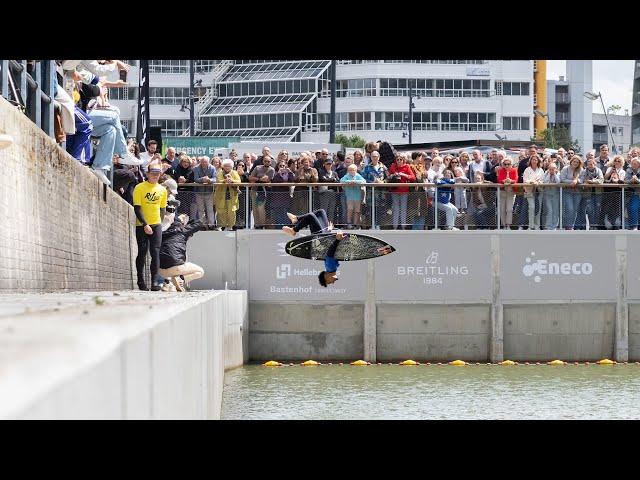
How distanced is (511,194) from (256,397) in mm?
10643

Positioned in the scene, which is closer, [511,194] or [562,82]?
[511,194]

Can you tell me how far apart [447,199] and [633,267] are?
4731 millimetres

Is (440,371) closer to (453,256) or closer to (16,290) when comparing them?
(453,256)

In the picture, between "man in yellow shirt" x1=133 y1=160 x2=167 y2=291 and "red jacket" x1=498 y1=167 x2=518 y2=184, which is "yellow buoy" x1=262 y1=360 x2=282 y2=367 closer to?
"red jacket" x1=498 y1=167 x2=518 y2=184

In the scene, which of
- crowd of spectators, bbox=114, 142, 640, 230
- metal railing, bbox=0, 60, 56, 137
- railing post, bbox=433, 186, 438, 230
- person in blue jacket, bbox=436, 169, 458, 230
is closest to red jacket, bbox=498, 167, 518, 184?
crowd of spectators, bbox=114, 142, 640, 230

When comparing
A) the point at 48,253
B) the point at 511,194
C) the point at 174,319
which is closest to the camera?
the point at 174,319

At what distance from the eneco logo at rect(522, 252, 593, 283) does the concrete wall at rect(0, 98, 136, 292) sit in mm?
11287

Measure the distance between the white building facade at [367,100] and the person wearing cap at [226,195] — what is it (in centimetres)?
8074

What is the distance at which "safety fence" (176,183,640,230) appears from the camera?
29172 mm

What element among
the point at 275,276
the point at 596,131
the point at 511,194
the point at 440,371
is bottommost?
the point at 440,371

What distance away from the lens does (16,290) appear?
13656 millimetres

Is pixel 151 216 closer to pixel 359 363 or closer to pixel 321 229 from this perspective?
pixel 321 229

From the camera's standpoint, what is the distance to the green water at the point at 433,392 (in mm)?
19469
